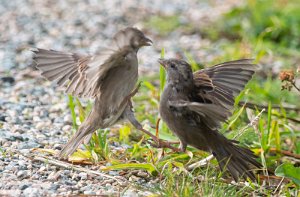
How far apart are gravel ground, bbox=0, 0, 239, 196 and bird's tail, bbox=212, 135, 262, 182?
56 centimetres

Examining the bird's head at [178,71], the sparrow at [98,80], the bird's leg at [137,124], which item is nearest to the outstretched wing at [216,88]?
the bird's head at [178,71]

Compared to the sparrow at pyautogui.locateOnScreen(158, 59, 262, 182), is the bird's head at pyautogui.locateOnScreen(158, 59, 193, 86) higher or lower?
higher

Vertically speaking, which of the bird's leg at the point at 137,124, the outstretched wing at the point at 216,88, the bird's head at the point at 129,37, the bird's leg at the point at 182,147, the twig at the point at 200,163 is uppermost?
the bird's head at the point at 129,37

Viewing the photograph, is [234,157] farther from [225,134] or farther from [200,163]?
[225,134]

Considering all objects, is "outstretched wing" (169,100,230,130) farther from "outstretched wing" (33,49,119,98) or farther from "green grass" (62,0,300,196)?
"outstretched wing" (33,49,119,98)

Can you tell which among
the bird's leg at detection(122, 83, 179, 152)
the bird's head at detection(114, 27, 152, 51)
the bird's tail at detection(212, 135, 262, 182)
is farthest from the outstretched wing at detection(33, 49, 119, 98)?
the bird's tail at detection(212, 135, 262, 182)

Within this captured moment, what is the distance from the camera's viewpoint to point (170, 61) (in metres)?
5.46

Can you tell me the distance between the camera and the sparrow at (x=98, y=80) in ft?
16.7

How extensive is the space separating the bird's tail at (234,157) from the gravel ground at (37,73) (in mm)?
560

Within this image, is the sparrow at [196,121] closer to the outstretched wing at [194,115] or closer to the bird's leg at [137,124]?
the outstretched wing at [194,115]

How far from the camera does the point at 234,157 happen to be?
539 centimetres

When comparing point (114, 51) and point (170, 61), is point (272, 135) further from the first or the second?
point (114, 51)

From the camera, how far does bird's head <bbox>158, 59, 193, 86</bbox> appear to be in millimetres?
5375

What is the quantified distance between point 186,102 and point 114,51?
32.8 inches
